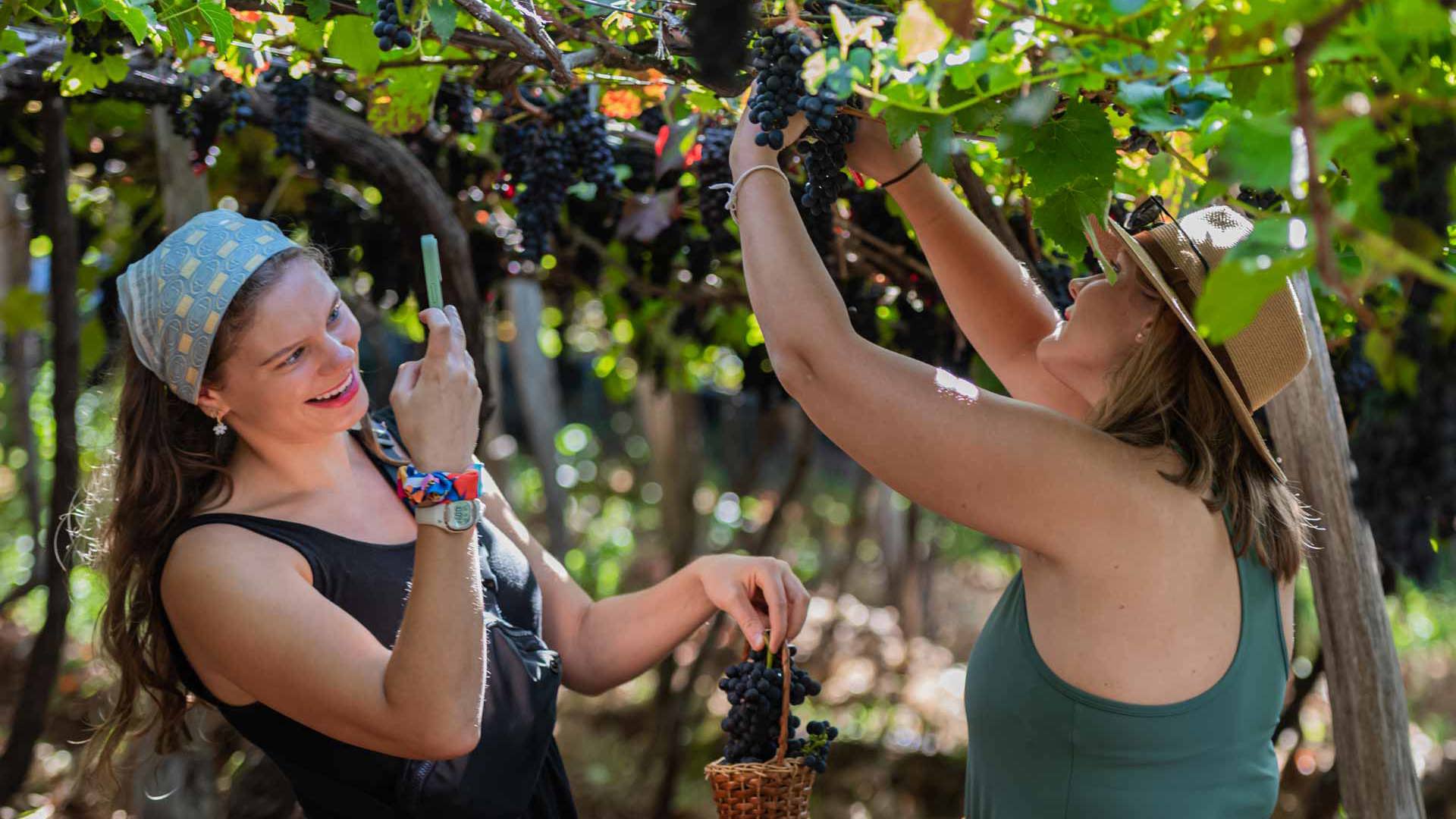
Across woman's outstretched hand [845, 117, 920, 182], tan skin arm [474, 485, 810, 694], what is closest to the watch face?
tan skin arm [474, 485, 810, 694]

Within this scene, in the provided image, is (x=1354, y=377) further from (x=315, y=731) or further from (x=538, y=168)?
(x=315, y=731)

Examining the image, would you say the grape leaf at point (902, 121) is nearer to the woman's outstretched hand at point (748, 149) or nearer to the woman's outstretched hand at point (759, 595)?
the woman's outstretched hand at point (748, 149)

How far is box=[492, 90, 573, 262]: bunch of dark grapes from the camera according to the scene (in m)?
2.48

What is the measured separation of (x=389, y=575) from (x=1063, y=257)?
1.67 metres

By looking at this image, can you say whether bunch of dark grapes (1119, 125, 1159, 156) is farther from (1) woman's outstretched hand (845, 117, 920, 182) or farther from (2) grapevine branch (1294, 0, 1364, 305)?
(2) grapevine branch (1294, 0, 1364, 305)

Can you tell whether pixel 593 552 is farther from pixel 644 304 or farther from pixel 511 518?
pixel 511 518

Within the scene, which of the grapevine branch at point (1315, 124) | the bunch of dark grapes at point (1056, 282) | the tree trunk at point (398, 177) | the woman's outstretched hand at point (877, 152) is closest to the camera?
the grapevine branch at point (1315, 124)

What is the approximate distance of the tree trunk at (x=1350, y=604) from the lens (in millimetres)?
2277

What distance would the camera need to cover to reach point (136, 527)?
179cm

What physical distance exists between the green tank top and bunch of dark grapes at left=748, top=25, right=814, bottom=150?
74 centimetres

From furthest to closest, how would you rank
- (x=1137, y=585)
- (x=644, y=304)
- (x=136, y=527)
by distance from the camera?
(x=644, y=304) < (x=136, y=527) < (x=1137, y=585)

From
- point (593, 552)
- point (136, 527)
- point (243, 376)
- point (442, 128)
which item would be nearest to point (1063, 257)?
point (442, 128)

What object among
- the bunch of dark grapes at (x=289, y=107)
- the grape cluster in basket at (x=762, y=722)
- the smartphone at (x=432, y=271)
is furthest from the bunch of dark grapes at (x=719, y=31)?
the bunch of dark grapes at (x=289, y=107)

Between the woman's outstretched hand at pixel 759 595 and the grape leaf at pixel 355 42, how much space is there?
1.00 m
